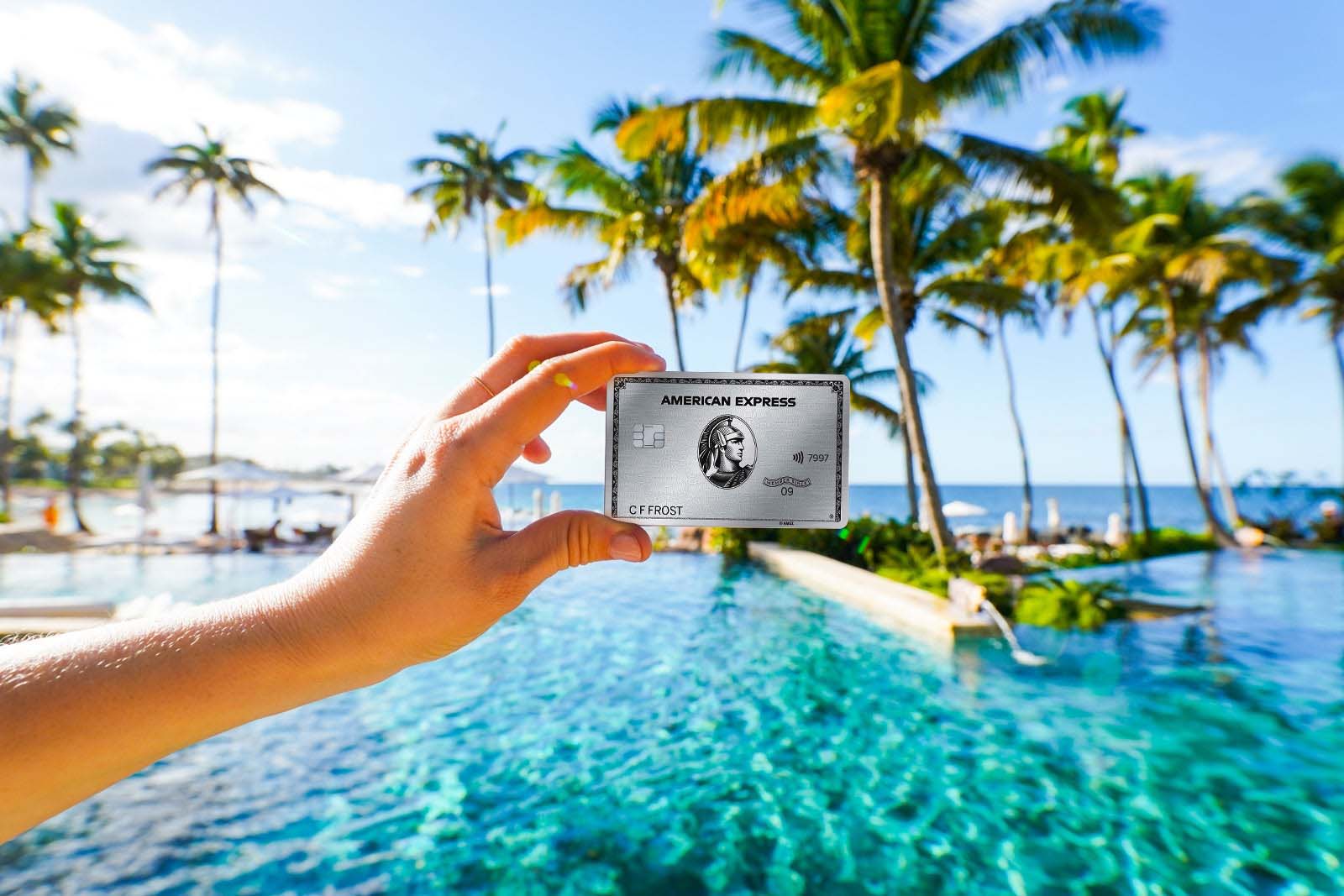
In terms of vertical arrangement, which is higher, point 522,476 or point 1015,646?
point 522,476

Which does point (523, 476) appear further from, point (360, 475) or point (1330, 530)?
point (1330, 530)

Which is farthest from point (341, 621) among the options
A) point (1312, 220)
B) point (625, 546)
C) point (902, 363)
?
point (1312, 220)

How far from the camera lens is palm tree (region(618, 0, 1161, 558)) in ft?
32.3

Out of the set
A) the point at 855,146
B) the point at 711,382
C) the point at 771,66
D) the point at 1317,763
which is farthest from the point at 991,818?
the point at 771,66

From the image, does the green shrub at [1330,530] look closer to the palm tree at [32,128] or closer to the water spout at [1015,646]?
the water spout at [1015,646]

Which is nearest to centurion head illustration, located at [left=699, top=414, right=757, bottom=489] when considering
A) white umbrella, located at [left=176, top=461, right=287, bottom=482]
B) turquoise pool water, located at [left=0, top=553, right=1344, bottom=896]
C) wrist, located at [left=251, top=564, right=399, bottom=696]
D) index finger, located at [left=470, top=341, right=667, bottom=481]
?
index finger, located at [left=470, top=341, right=667, bottom=481]

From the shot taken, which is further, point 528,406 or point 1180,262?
point 1180,262

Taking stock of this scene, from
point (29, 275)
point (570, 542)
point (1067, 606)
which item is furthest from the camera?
point (29, 275)

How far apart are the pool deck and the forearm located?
8.67 meters

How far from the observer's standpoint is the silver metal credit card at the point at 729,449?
1.52 metres

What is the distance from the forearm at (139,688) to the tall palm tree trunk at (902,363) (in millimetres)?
10438

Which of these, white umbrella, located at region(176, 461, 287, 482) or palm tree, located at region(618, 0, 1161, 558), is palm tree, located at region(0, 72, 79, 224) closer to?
white umbrella, located at region(176, 461, 287, 482)

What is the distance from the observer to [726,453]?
1521mm

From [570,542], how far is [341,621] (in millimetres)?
431
